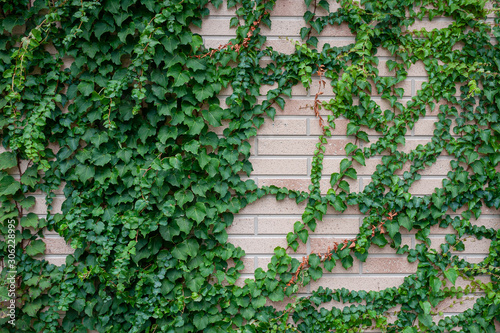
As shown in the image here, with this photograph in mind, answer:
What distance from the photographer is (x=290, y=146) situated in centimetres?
181

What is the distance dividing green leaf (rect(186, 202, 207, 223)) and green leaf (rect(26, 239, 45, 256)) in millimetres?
838

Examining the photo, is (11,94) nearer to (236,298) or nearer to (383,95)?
(236,298)

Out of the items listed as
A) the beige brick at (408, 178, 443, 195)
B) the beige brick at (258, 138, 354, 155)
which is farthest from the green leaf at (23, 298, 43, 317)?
the beige brick at (408, 178, 443, 195)

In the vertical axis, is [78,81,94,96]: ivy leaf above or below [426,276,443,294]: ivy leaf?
above

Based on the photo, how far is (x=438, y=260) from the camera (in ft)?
6.01

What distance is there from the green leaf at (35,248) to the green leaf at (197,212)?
2.75 ft

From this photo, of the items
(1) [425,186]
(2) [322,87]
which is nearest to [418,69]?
(2) [322,87]

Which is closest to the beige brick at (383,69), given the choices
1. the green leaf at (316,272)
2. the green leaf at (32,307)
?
the green leaf at (316,272)

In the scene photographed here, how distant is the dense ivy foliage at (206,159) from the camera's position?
168 centimetres

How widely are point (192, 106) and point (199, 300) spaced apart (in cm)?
103

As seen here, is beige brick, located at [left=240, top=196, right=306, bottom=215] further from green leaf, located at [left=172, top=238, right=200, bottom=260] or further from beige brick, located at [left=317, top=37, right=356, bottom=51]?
beige brick, located at [left=317, top=37, right=356, bottom=51]

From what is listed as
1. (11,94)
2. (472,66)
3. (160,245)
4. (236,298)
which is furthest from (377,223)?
(11,94)

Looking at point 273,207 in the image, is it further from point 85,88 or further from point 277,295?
point 85,88

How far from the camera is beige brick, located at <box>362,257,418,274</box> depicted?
1855 mm
